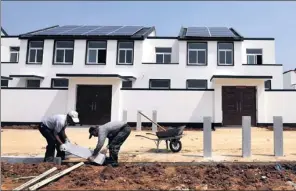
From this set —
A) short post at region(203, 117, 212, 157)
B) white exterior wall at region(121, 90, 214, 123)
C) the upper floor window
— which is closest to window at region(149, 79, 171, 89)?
white exterior wall at region(121, 90, 214, 123)

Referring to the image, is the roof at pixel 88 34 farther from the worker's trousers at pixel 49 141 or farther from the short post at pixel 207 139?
the worker's trousers at pixel 49 141

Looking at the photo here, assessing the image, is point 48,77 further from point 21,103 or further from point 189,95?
point 189,95

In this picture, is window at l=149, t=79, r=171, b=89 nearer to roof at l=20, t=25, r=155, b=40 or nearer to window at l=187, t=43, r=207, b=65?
window at l=187, t=43, r=207, b=65

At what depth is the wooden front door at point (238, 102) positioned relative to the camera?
18.7 meters

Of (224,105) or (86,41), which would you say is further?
(86,41)

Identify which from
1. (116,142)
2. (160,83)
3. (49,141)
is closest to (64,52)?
(160,83)

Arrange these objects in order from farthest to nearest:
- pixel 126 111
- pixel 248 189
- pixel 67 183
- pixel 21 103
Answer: pixel 21 103, pixel 126 111, pixel 67 183, pixel 248 189

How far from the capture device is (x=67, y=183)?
19.5ft

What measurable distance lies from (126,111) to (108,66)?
578 centimetres

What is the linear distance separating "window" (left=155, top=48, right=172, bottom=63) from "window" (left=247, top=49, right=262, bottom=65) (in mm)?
6823

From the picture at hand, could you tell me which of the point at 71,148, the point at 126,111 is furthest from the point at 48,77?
the point at 71,148

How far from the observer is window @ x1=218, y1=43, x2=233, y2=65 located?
22.2 meters

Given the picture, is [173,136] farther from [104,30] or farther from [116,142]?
[104,30]

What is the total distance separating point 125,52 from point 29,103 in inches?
315
